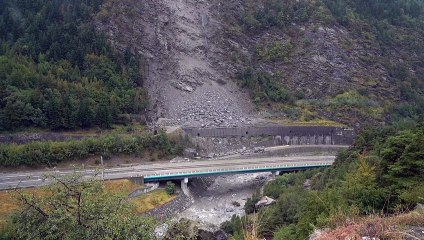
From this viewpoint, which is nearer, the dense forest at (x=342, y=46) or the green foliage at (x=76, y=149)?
the green foliage at (x=76, y=149)

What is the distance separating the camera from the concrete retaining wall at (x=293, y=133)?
51.7 meters

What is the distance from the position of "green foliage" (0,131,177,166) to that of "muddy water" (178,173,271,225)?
627cm

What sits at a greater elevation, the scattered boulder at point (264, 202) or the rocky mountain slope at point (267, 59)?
the rocky mountain slope at point (267, 59)

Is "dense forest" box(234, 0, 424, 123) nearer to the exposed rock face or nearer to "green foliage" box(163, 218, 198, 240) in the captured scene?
the exposed rock face

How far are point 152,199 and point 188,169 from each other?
6557 mm

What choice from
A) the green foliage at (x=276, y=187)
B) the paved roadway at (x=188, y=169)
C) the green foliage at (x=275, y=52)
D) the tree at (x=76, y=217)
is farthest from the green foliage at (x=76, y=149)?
the green foliage at (x=275, y=52)

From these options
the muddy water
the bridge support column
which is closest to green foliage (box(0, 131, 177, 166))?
the muddy water

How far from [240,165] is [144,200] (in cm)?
1251

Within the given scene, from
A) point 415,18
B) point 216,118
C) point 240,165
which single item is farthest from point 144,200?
point 415,18

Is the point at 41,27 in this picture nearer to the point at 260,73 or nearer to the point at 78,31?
the point at 78,31

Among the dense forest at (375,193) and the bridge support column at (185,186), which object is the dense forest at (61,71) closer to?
the bridge support column at (185,186)

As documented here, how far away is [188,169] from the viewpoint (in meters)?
41.1

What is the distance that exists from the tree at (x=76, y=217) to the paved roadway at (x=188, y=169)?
21.3 m

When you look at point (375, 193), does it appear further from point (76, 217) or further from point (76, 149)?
point (76, 149)
